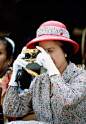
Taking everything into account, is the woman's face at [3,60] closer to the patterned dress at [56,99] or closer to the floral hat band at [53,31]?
the patterned dress at [56,99]

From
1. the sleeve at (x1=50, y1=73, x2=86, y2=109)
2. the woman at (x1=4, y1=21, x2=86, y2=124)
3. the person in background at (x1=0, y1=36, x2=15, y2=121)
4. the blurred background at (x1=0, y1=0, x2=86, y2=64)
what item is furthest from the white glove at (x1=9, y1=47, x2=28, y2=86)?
the blurred background at (x1=0, y1=0, x2=86, y2=64)

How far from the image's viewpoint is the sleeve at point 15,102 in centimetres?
132

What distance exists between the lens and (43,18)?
128 inches

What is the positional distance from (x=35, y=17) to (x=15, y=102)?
2333 millimetres

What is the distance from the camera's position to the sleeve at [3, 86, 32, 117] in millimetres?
1319

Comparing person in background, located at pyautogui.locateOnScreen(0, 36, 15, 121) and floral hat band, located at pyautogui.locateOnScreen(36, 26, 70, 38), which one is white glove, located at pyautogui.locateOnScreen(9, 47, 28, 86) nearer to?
floral hat band, located at pyautogui.locateOnScreen(36, 26, 70, 38)

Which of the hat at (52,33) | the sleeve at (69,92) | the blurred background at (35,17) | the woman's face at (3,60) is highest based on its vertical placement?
the blurred background at (35,17)

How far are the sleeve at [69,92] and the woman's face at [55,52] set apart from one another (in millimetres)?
219

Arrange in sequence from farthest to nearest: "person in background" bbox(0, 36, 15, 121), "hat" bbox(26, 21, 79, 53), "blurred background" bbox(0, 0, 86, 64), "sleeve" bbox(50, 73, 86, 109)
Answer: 1. "blurred background" bbox(0, 0, 86, 64)
2. "person in background" bbox(0, 36, 15, 121)
3. "hat" bbox(26, 21, 79, 53)
4. "sleeve" bbox(50, 73, 86, 109)

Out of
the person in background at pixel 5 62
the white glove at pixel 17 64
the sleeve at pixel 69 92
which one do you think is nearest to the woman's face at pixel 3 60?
the person in background at pixel 5 62

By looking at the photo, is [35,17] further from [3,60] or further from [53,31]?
[53,31]

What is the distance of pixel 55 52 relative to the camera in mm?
1280

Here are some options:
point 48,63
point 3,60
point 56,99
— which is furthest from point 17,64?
point 3,60

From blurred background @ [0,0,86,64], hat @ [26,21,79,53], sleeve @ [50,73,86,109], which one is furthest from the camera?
blurred background @ [0,0,86,64]
